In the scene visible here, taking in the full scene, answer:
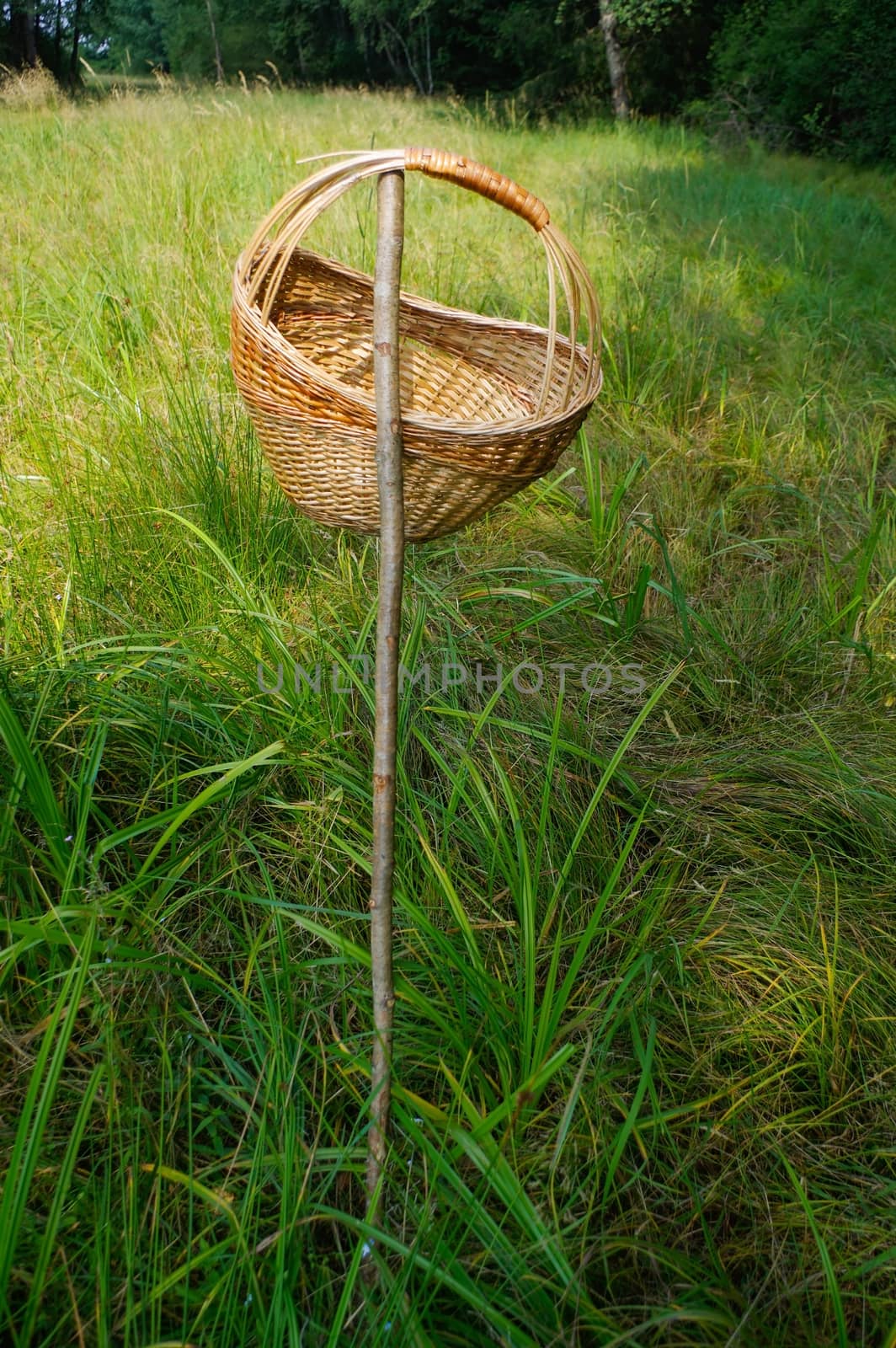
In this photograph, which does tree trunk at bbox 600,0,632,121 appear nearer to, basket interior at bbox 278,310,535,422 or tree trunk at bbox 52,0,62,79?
tree trunk at bbox 52,0,62,79

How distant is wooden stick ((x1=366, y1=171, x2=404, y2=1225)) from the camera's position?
1013mm

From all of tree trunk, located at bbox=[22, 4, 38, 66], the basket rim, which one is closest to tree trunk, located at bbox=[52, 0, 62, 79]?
tree trunk, located at bbox=[22, 4, 38, 66]

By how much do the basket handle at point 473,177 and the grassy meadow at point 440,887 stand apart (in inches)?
30.7

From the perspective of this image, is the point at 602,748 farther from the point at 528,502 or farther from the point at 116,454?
the point at 116,454

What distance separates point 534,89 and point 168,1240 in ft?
63.8

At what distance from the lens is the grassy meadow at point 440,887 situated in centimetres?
106

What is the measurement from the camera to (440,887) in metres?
1.44

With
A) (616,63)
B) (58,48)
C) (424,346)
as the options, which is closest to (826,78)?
(616,63)

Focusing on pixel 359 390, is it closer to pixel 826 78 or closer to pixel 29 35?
pixel 826 78

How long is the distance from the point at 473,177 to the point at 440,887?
991mm

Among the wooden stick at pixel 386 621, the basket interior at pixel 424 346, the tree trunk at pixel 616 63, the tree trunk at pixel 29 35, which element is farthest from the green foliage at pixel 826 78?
the wooden stick at pixel 386 621

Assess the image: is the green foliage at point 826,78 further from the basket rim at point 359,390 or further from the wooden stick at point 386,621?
the wooden stick at point 386,621

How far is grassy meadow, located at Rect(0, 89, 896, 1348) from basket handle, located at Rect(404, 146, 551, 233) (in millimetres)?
781

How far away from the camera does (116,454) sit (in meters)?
2.21
